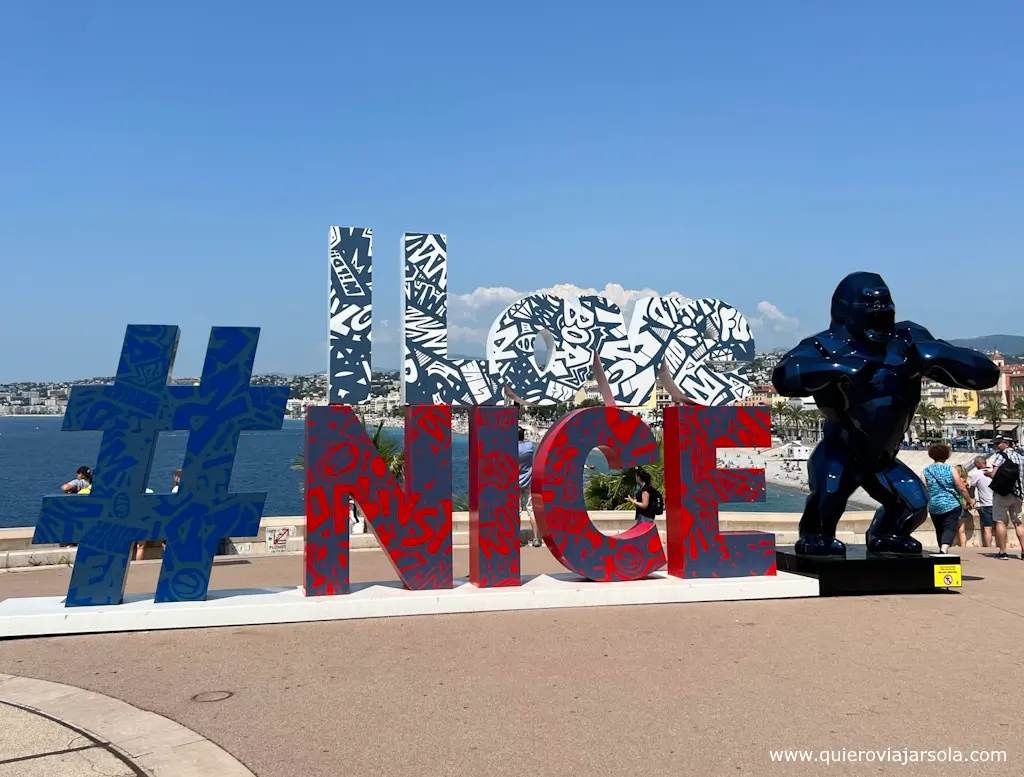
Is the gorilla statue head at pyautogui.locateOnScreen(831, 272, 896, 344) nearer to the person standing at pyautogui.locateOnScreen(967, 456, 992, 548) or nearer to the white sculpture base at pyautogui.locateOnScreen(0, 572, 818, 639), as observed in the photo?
the white sculpture base at pyautogui.locateOnScreen(0, 572, 818, 639)

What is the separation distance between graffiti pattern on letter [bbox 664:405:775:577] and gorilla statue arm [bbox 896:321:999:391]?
1973 mm

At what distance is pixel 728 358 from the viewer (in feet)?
47.7

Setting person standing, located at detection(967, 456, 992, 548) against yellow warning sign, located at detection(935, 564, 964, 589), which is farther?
person standing, located at detection(967, 456, 992, 548)

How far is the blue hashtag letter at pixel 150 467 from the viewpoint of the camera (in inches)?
353

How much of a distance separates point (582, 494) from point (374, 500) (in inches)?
92.0

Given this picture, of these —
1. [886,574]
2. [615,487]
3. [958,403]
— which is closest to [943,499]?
[886,574]

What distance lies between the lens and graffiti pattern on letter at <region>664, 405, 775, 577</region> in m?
10.5

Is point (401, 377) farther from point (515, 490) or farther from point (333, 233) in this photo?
point (515, 490)

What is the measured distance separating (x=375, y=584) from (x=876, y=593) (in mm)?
5631

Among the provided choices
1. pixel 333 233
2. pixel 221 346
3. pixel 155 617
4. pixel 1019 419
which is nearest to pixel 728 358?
pixel 333 233

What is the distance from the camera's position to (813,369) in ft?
33.8

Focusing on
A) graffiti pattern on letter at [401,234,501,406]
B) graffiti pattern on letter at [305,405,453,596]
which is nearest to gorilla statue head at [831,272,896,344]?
graffiti pattern on letter at [305,405,453,596]

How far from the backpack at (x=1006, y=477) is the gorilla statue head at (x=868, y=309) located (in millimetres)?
3859

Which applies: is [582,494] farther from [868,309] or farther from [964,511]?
[964,511]
